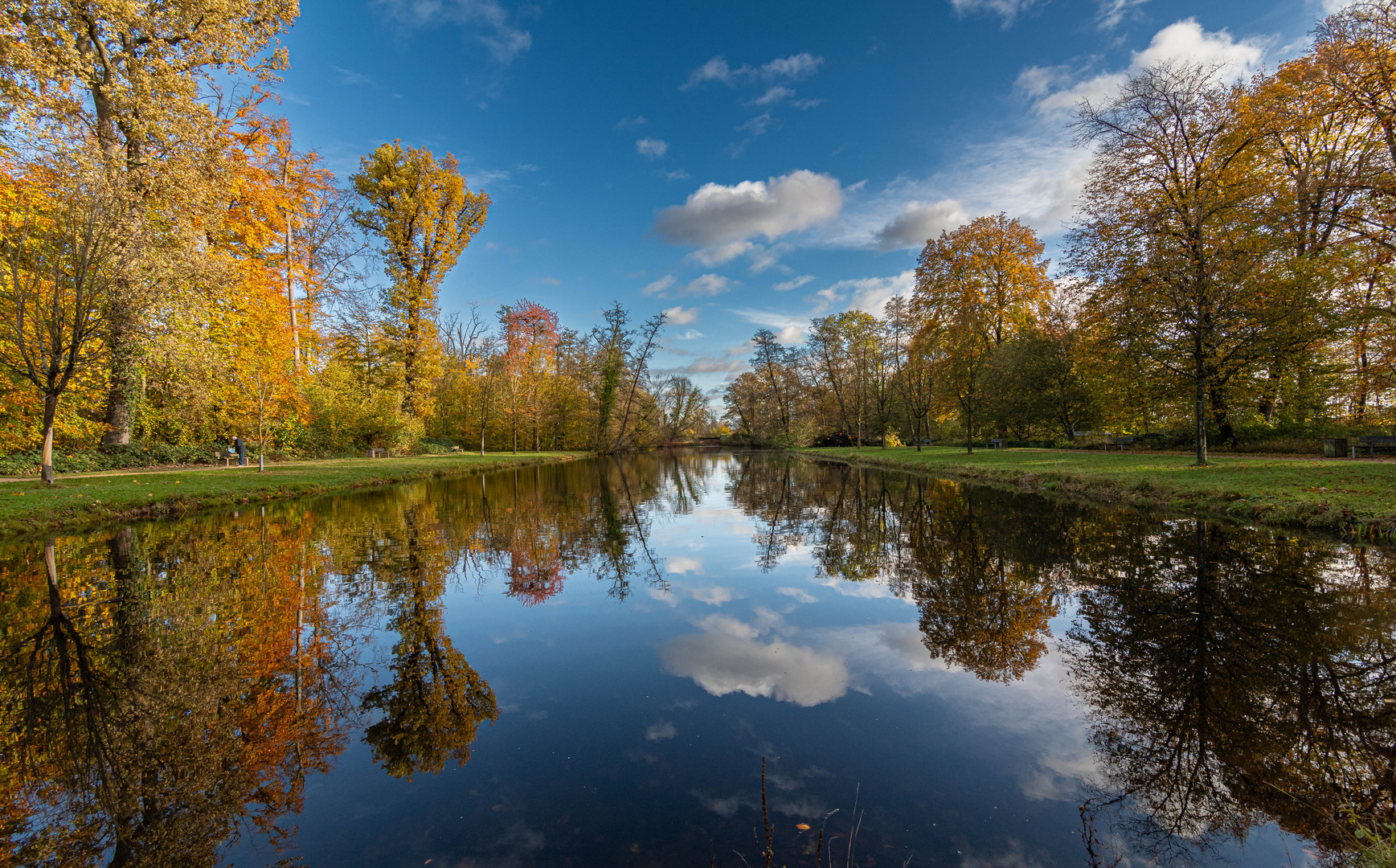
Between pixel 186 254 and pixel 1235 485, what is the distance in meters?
23.6

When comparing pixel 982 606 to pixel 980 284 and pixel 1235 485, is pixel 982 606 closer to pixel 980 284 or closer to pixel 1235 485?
pixel 1235 485

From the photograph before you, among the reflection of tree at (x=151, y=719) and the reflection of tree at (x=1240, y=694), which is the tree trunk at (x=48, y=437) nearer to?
the reflection of tree at (x=151, y=719)

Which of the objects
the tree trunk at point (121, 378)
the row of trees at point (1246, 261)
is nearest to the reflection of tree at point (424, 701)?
the tree trunk at point (121, 378)

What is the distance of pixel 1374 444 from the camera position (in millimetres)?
13172

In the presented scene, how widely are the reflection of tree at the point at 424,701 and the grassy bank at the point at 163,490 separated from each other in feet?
26.8

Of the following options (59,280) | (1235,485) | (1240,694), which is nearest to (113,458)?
(59,280)

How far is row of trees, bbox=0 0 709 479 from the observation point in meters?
10.2

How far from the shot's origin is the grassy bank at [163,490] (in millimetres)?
8539

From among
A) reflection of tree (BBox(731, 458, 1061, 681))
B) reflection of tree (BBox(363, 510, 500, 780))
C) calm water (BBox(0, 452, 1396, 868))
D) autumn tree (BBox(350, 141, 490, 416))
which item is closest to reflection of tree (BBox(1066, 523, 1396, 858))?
calm water (BBox(0, 452, 1396, 868))

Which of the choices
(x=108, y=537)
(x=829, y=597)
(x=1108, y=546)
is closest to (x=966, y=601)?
(x=829, y=597)

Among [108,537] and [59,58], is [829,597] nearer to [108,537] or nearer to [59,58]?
[108,537]

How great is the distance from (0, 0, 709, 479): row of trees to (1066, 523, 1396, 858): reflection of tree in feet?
55.3

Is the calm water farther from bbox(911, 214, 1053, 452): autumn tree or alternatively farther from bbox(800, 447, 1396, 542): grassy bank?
bbox(911, 214, 1053, 452): autumn tree

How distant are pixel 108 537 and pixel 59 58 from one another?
11.2 meters
